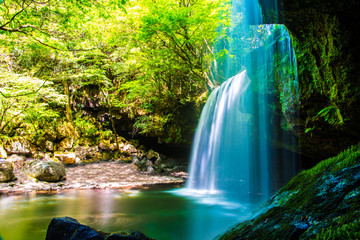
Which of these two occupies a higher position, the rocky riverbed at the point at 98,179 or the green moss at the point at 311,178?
the green moss at the point at 311,178

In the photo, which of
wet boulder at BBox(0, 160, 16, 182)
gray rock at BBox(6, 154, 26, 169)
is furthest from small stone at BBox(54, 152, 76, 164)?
wet boulder at BBox(0, 160, 16, 182)

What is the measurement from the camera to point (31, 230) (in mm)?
4340

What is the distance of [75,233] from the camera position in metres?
2.68

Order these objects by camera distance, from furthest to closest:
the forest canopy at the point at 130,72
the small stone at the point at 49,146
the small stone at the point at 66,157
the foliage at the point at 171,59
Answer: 1. the small stone at the point at 49,146
2. the small stone at the point at 66,157
3. the forest canopy at the point at 130,72
4. the foliage at the point at 171,59

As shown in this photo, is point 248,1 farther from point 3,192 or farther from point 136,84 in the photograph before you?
point 3,192

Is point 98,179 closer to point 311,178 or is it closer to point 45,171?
point 45,171

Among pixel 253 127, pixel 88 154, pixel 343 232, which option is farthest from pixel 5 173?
pixel 343 232

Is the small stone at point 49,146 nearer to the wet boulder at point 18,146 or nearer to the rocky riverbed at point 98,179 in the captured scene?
the wet boulder at point 18,146

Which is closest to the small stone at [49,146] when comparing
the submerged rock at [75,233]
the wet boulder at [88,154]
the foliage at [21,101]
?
the foliage at [21,101]

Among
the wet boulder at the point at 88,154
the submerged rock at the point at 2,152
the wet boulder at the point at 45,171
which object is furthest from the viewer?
the wet boulder at the point at 88,154

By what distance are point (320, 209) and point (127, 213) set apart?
504 centimetres

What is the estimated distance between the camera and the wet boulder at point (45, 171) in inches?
354

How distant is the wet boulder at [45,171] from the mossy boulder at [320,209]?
30.6ft

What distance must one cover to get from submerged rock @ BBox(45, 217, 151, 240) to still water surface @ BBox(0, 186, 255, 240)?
154 cm
